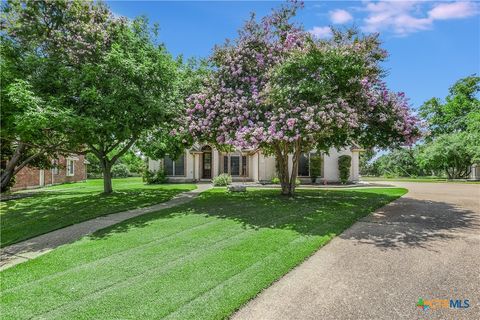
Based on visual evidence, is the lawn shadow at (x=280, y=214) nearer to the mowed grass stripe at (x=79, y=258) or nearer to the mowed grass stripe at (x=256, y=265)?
the mowed grass stripe at (x=256, y=265)

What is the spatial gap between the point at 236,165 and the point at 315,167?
23.1 feet

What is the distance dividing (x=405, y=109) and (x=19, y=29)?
15.6 meters

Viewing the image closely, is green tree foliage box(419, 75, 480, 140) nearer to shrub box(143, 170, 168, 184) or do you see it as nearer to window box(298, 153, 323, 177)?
window box(298, 153, 323, 177)

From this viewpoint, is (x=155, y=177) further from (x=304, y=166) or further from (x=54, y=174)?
(x=304, y=166)

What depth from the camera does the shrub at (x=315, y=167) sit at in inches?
940

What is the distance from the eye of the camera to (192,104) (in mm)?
11391

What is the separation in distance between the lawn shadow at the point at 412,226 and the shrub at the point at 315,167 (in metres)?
13.0

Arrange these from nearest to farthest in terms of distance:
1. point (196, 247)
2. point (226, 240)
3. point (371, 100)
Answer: point (196, 247) → point (226, 240) → point (371, 100)

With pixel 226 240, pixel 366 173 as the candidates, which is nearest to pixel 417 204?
pixel 226 240

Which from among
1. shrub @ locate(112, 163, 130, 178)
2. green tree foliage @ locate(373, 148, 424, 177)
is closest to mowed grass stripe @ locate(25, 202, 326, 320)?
shrub @ locate(112, 163, 130, 178)

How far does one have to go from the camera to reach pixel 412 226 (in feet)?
25.5

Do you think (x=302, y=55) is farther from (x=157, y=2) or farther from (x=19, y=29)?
(x=19, y=29)

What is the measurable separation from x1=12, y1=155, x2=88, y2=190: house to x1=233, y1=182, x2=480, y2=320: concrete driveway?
2071 centimetres

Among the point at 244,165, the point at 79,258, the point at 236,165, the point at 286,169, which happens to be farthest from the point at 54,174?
the point at 79,258
